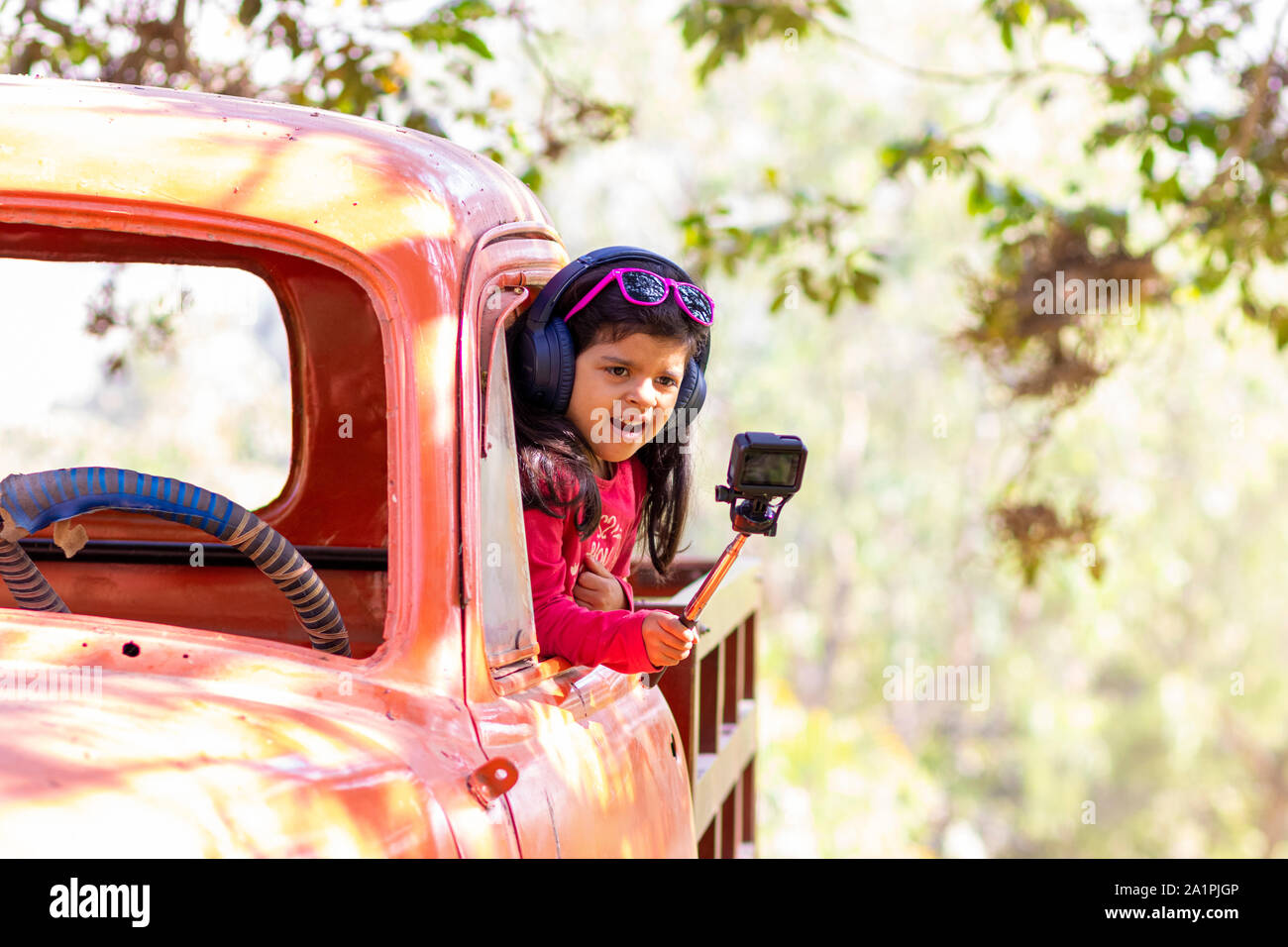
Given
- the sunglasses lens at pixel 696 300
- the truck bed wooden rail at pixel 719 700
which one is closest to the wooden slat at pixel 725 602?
the truck bed wooden rail at pixel 719 700

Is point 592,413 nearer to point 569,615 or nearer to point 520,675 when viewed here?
point 569,615

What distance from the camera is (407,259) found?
1892mm

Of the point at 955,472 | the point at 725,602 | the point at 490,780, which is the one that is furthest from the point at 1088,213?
the point at 955,472

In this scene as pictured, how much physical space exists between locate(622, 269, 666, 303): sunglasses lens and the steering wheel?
27.6 inches

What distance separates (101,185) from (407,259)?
0.39 m

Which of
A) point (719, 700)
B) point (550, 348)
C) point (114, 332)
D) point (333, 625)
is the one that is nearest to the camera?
point (333, 625)

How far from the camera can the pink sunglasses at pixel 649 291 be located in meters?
2.30

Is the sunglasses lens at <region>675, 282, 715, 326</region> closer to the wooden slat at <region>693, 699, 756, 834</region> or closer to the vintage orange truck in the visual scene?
the vintage orange truck

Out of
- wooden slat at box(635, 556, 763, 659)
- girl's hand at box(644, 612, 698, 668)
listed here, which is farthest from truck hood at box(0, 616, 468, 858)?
wooden slat at box(635, 556, 763, 659)

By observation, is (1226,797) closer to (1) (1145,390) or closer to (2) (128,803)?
(1) (1145,390)

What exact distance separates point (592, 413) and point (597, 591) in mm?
295

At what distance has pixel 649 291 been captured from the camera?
2.31 meters
